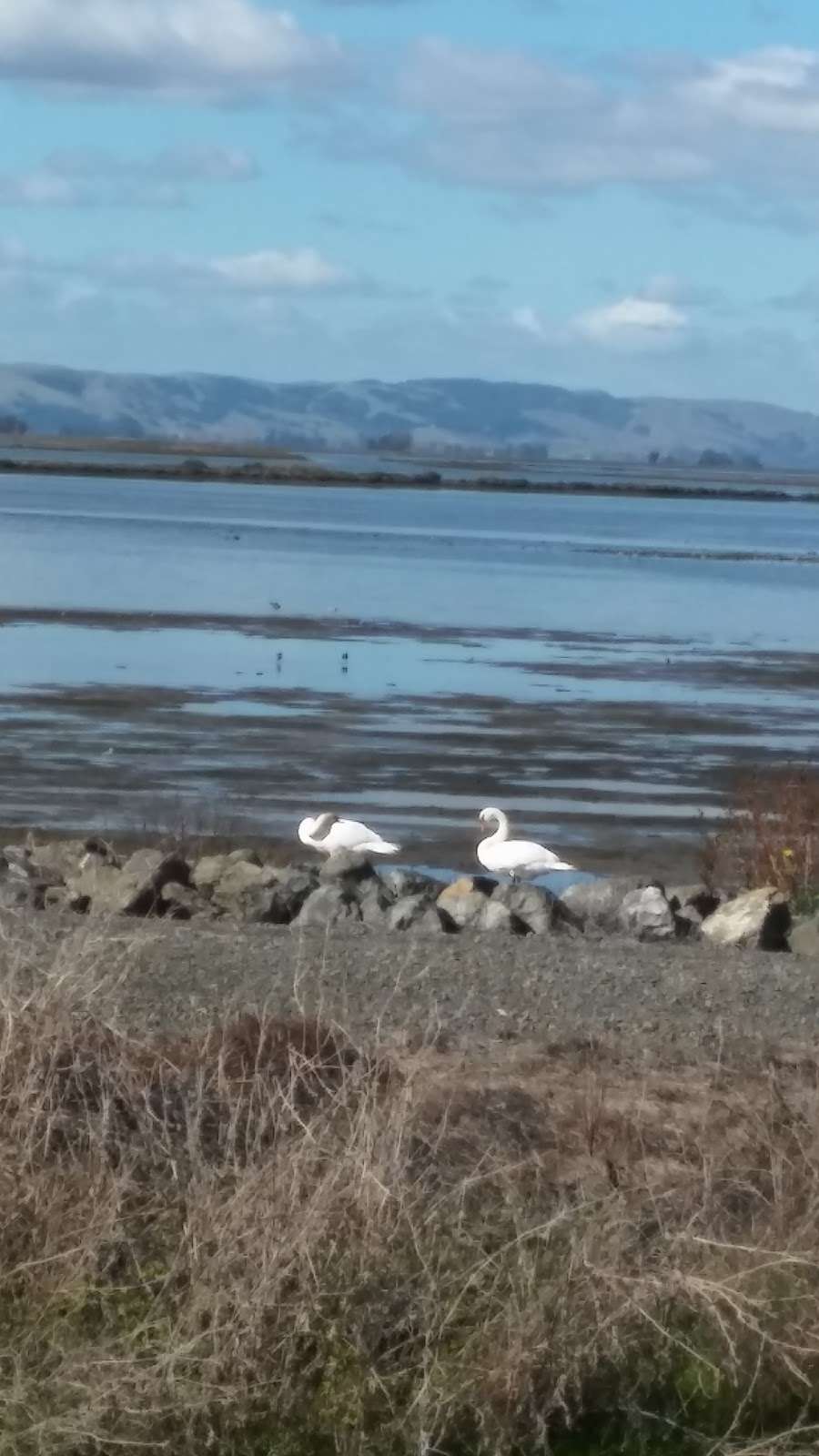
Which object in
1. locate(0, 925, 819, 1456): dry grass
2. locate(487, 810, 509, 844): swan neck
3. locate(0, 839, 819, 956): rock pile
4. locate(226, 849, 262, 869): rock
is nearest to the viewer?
locate(0, 925, 819, 1456): dry grass

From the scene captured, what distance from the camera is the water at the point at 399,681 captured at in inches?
821

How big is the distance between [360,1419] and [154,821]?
12.2 m

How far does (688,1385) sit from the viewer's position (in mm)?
6570

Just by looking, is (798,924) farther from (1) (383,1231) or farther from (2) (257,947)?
(1) (383,1231)

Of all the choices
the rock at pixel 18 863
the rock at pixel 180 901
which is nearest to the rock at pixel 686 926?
the rock at pixel 180 901

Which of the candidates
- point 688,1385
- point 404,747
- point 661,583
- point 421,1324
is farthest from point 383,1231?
point 661,583

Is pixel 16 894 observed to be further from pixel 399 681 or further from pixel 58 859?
pixel 399 681

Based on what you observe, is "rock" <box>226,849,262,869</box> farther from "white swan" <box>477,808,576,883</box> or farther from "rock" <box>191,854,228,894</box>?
"white swan" <box>477,808,576,883</box>

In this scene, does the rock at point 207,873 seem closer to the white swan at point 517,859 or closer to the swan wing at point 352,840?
the swan wing at point 352,840

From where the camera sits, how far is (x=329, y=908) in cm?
1255

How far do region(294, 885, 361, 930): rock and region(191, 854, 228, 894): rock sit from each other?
865 millimetres

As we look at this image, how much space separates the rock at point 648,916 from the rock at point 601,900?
71mm

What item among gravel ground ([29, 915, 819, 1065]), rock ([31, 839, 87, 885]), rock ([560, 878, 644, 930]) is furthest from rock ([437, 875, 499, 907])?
rock ([31, 839, 87, 885])

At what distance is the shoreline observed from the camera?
4771 inches
